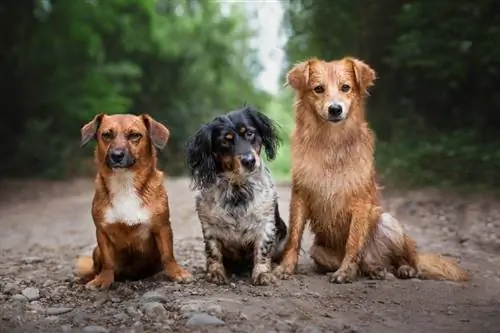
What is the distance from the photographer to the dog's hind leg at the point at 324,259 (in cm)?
505

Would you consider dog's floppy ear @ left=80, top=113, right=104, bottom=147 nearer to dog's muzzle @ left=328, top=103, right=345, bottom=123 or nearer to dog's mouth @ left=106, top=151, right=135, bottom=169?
dog's mouth @ left=106, top=151, right=135, bottom=169

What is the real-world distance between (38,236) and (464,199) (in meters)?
4.76

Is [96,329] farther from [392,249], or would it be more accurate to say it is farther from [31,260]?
[31,260]

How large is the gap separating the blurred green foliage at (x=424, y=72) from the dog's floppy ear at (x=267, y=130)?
14.2ft

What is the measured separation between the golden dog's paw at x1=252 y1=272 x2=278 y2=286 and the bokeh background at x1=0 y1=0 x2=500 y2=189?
102 inches

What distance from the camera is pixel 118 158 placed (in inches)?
170

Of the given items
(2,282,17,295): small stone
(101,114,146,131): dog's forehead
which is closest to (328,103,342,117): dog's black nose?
(101,114,146,131): dog's forehead

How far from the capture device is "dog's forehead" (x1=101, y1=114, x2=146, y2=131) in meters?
4.44

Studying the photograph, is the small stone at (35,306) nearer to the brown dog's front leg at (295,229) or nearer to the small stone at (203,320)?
the small stone at (203,320)

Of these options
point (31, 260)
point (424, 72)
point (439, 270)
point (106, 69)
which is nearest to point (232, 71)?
point (106, 69)

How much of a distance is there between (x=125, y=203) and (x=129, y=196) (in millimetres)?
50

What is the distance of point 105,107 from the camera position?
471 inches

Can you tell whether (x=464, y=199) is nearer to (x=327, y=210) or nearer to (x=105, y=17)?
(x=327, y=210)

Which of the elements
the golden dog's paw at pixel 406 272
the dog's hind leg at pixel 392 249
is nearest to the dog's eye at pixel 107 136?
the dog's hind leg at pixel 392 249
